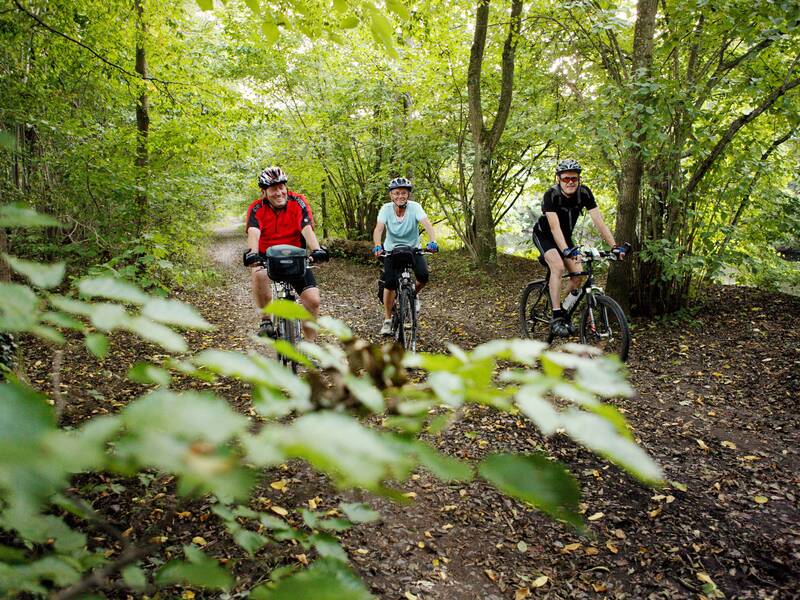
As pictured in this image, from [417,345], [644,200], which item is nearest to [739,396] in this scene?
[644,200]

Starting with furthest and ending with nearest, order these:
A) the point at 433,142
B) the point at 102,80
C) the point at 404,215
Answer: the point at 433,142 → the point at 102,80 → the point at 404,215

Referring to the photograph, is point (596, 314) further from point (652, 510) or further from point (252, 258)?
point (252, 258)

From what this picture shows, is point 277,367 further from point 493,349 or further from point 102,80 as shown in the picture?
point 102,80

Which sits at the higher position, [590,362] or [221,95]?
[221,95]

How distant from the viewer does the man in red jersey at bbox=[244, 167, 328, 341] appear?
16.1 feet

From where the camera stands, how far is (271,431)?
0.51 meters

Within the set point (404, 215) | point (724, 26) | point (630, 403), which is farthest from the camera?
point (404, 215)

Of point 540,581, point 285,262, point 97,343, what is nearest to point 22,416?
point 97,343

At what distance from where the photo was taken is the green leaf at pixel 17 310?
0.71m

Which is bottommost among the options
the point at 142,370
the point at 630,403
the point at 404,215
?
the point at 630,403

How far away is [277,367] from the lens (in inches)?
28.3

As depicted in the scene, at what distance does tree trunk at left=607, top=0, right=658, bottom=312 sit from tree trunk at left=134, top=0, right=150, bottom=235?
628 cm

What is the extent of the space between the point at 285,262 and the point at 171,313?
400cm

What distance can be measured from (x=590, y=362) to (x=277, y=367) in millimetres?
461
